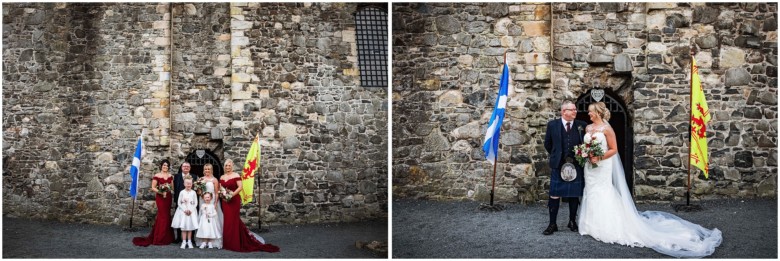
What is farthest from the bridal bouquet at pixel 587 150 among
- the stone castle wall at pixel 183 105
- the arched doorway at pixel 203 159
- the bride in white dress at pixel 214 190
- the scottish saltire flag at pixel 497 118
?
the arched doorway at pixel 203 159

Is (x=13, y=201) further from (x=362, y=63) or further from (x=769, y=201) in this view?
(x=769, y=201)

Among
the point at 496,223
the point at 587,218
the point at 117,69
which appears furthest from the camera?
the point at 117,69

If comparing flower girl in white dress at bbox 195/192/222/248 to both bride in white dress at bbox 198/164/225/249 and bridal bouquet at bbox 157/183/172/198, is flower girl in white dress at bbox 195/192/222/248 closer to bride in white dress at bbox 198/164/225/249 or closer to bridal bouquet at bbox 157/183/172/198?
bride in white dress at bbox 198/164/225/249

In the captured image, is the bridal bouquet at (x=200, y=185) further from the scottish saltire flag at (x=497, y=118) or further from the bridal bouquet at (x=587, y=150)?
the bridal bouquet at (x=587, y=150)

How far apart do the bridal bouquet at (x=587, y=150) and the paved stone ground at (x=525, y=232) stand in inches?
33.3

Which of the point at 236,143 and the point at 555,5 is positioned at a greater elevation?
the point at 555,5

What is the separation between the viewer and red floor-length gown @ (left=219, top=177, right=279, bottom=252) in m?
8.90

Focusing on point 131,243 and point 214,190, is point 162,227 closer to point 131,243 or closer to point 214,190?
point 131,243

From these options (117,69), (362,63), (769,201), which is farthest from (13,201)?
(769,201)

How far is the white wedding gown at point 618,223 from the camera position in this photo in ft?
22.5

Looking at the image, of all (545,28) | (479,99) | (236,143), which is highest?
(545,28)

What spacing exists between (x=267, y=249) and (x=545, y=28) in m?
4.93

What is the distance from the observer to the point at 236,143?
11273 mm

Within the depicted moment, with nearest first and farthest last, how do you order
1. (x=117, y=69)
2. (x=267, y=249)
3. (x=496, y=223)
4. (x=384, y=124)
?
(x=496, y=223) → (x=267, y=249) → (x=384, y=124) → (x=117, y=69)
